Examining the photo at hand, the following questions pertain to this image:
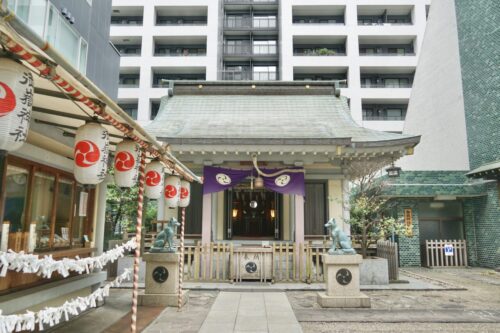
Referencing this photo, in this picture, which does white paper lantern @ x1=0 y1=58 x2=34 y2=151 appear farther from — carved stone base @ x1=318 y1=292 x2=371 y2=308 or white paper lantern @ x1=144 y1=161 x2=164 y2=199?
carved stone base @ x1=318 y1=292 x2=371 y2=308

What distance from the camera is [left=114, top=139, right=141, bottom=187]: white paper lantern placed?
5809 mm

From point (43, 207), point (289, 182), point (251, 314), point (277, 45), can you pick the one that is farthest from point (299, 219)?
point (277, 45)

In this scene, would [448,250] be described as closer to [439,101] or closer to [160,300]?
[439,101]

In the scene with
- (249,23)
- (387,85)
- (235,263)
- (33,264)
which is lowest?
(235,263)

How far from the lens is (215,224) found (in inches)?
568

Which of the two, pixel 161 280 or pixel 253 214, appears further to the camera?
pixel 253 214

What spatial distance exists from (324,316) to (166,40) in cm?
3550

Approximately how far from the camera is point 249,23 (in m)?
37.2

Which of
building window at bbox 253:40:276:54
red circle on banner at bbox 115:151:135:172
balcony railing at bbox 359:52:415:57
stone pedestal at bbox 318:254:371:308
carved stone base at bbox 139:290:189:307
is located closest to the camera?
red circle on banner at bbox 115:151:135:172

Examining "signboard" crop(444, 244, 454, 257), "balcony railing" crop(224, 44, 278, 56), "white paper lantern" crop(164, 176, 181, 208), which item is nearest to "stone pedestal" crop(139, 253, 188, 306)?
"white paper lantern" crop(164, 176, 181, 208)

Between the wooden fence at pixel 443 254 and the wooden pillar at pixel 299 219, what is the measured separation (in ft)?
25.1

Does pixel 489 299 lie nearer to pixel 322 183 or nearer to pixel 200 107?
pixel 322 183

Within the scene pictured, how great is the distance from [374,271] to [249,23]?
32.1 m

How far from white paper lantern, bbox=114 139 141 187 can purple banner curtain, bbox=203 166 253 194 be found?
638 cm
